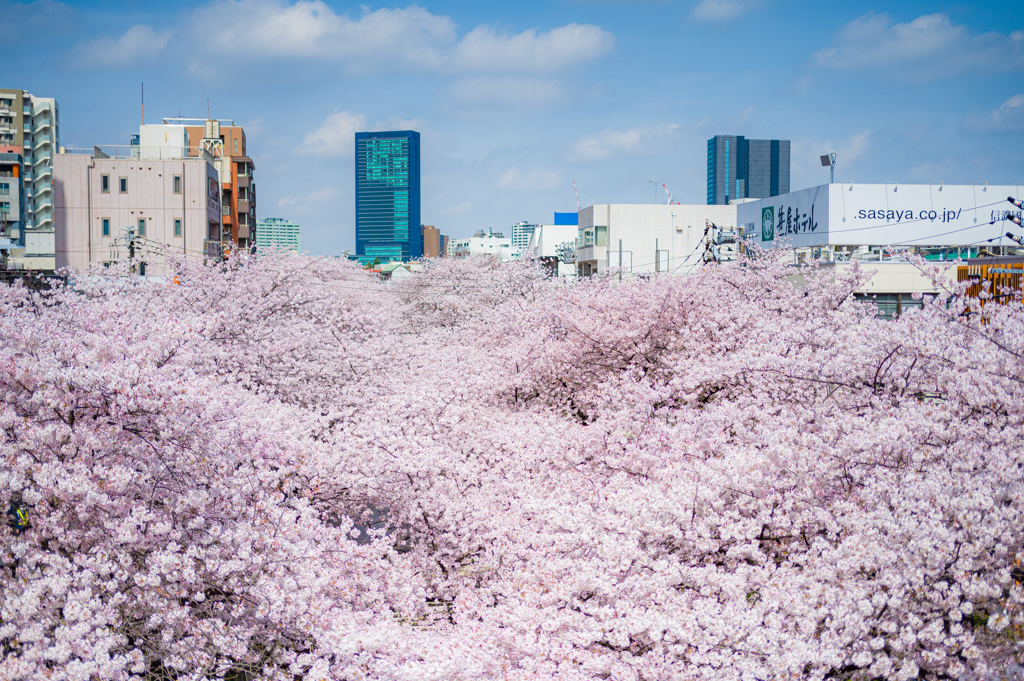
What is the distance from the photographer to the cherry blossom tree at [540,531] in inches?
284

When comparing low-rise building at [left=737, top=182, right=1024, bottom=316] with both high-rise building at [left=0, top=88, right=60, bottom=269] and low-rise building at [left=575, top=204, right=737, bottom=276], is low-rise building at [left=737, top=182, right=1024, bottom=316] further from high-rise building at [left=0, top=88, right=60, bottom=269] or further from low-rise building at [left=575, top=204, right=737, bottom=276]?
high-rise building at [left=0, top=88, right=60, bottom=269]

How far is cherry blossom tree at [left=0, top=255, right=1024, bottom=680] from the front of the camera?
721 centimetres

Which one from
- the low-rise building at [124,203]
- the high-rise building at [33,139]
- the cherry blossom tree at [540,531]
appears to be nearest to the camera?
the cherry blossom tree at [540,531]

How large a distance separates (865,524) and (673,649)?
2248mm

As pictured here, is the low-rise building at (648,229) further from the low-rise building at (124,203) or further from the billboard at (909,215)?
the low-rise building at (124,203)

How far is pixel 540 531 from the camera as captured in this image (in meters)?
10.5

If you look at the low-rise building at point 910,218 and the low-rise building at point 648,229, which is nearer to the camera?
the low-rise building at point 910,218

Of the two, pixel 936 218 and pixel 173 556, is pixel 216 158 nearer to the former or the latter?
pixel 936 218

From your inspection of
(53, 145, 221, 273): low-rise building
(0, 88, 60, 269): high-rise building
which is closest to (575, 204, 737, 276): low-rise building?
(53, 145, 221, 273): low-rise building

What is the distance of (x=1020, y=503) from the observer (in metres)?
7.06

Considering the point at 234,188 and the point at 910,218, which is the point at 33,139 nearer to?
the point at 234,188

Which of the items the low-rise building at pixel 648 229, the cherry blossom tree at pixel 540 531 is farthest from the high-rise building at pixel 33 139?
the cherry blossom tree at pixel 540 531

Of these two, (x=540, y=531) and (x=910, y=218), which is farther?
(x=910, y=218)

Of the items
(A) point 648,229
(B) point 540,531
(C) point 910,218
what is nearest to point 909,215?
(C) point 910,218
